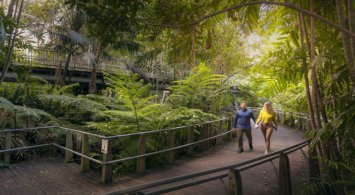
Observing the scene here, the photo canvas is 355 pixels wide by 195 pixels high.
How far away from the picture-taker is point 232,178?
102 inches

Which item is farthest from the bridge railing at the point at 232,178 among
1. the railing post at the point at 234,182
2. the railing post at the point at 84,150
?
the railing post at the point at 84,150

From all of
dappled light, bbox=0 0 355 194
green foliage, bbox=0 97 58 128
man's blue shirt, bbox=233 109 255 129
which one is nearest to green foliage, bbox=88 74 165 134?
dappled light, bbox=0 0 355 194

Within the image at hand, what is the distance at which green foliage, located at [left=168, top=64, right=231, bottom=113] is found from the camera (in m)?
8.91

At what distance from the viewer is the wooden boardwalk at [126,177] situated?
3.13 metres

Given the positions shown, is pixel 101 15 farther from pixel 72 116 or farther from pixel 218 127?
pixel 218 127

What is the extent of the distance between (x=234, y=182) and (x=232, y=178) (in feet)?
0.13

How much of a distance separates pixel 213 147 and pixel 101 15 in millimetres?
7664

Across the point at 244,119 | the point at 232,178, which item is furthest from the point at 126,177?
the point at 244,119

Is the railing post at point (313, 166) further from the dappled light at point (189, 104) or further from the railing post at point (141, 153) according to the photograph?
the railing post at point (141, 153)

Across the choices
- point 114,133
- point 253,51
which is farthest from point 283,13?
point 253,51

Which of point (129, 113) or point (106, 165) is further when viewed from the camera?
point (129, 113)

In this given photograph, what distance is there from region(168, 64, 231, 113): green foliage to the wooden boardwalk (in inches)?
80.1

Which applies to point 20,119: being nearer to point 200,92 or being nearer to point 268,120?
point 200,92

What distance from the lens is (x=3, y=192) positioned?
16.4ft
